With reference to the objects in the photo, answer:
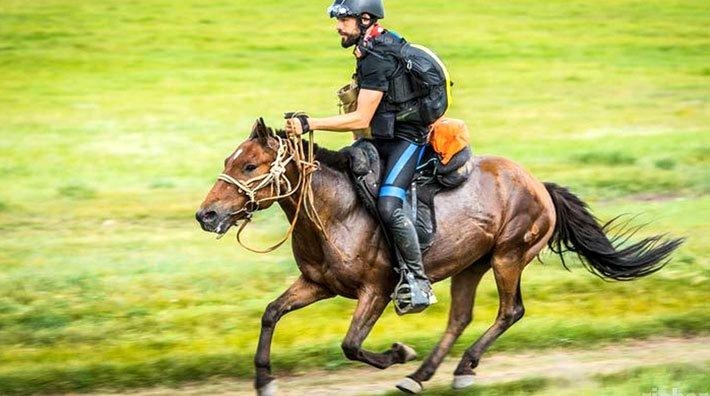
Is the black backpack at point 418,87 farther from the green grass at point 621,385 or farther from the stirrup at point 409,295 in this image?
the green grass at point 621,385

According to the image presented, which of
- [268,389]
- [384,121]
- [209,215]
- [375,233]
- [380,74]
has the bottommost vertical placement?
[268,389]

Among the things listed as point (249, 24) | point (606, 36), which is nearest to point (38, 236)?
point (249, 24)

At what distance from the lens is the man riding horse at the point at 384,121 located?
9.66 m

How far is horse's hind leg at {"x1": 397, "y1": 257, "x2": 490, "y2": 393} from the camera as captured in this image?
10430 mm

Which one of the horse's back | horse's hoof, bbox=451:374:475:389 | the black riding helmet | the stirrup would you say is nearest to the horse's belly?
the horse's back

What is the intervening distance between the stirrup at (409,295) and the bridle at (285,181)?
0.63 m

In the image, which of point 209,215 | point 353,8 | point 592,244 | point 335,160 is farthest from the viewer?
point 592,244

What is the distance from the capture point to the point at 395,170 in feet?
32.7

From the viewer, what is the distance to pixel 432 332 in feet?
40.3

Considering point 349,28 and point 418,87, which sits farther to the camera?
point 418,87

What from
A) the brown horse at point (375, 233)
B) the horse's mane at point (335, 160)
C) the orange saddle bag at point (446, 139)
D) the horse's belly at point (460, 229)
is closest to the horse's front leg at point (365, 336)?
the brown horse at point (375, 233)

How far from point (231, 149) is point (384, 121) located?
41.7 ft

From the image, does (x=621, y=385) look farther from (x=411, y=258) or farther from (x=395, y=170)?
(x=395, y=170)

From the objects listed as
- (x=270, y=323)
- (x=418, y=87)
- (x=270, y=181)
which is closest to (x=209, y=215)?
(x=270, y=181)
